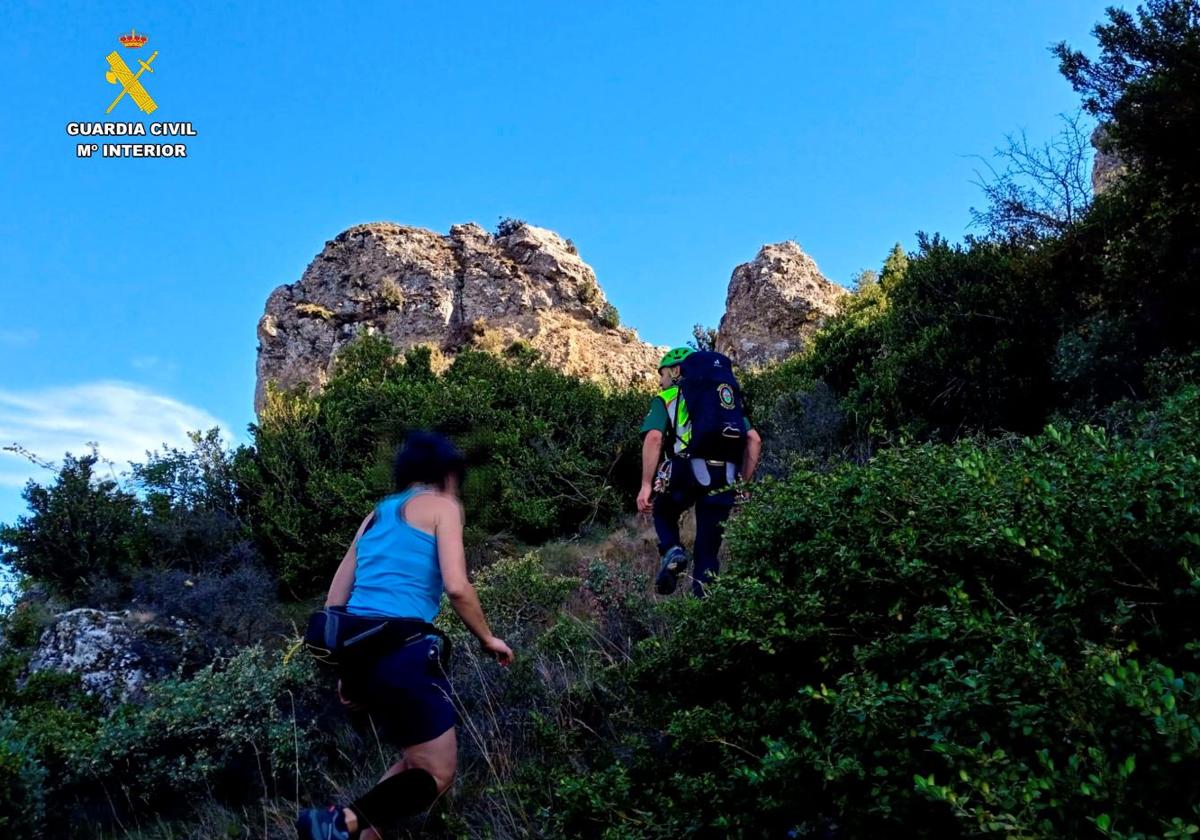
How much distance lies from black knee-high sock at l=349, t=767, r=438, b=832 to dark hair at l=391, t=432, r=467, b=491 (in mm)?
1104

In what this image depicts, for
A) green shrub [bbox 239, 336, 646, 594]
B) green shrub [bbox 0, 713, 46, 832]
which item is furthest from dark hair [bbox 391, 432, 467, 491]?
green shrub [bbox 239, 336, 646, 594]

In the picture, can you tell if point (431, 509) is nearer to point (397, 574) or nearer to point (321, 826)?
point (397, 574)

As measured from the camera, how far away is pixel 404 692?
124 inches

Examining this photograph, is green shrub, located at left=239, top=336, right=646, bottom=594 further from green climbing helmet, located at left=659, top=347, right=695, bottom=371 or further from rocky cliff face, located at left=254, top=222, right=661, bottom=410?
green climbing helmet, located at left=659, top=347, right=695, bottom=371

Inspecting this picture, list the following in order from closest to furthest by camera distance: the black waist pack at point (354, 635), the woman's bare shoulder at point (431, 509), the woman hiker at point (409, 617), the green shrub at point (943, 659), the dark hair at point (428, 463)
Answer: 1. the green shrub at point (943, 659)
2. the woman hiker at point (409, 617)
3. the black waist pack at point (354, 635)
4. the woman's bare shoulder at point (431, 509)
5. the dark hair at point (428, 463)

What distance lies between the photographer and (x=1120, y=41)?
356 inches

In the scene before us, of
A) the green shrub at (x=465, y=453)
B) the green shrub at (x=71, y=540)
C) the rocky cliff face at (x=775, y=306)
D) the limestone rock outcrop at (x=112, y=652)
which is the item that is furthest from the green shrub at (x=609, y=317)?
the limestone rock outcrop at (x=112, y=652)

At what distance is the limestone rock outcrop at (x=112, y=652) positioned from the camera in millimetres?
7371

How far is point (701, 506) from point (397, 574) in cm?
223

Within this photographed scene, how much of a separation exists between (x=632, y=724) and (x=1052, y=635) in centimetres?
182

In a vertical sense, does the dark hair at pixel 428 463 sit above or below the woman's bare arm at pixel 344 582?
above

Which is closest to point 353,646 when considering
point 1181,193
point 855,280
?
point 1181,193

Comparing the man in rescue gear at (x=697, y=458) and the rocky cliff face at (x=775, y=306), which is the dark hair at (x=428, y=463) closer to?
the man in rescue gear at (x=697, y=458)

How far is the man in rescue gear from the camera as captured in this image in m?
5.12
